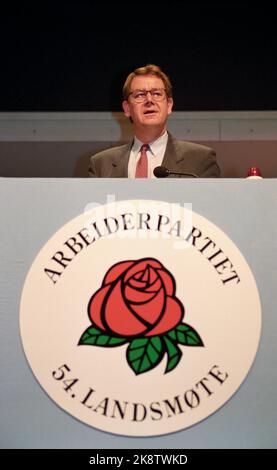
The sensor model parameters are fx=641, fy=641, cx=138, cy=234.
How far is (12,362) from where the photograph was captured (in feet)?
4.44

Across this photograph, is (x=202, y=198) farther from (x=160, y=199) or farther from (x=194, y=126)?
(x=194, y=126)

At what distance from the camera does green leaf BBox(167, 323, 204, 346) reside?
1.34 metres

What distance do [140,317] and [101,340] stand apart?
0.10 m

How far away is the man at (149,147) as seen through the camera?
2455 millimetres

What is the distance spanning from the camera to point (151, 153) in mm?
2555

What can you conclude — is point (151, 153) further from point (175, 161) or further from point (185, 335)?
point (185, 335)

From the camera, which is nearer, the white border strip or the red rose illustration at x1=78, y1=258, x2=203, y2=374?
the red rose illustration at x1=78, y1=258, x2=203, y2=374
